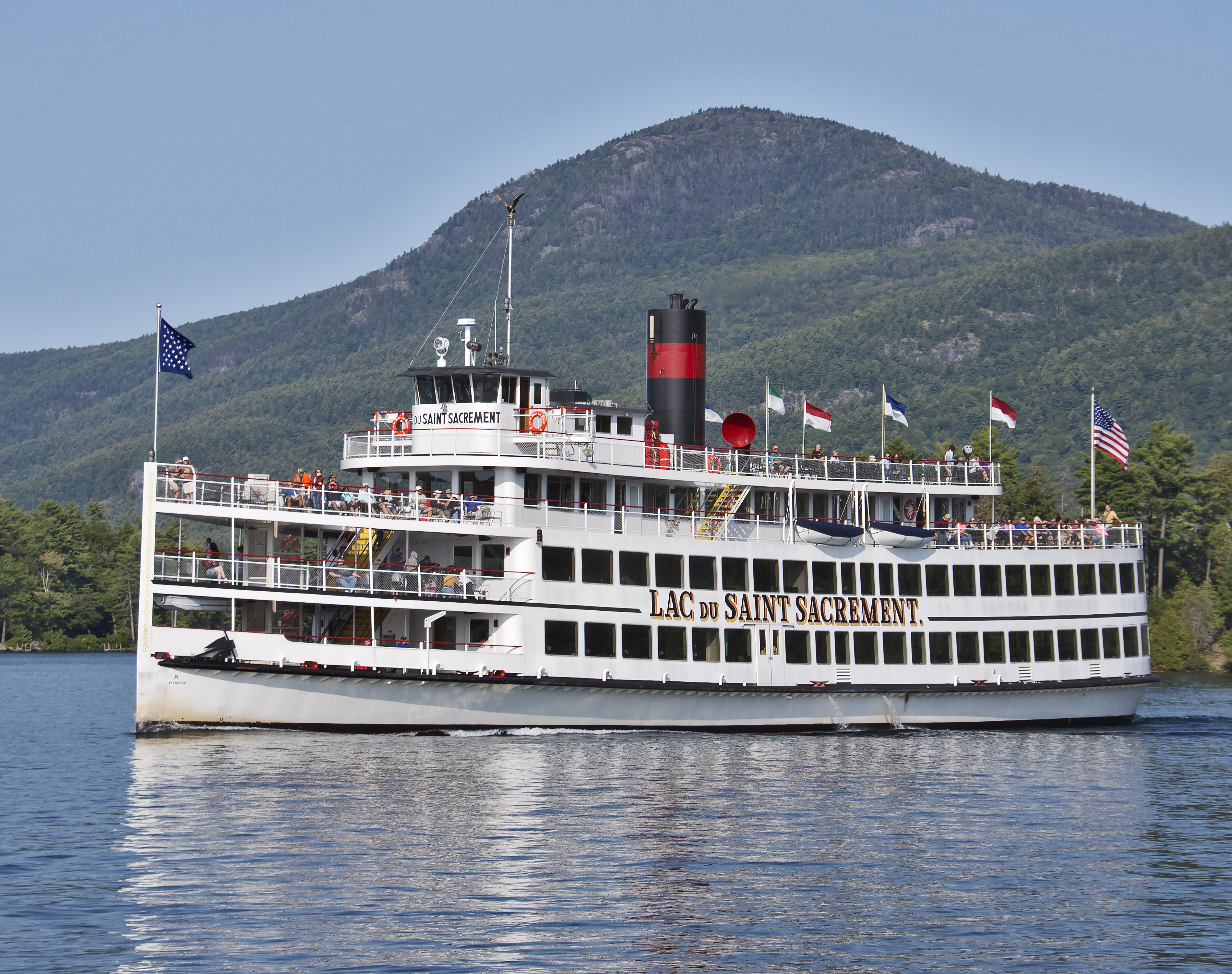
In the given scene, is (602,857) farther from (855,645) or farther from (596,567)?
(855,645)

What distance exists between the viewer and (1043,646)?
3897 centimetres

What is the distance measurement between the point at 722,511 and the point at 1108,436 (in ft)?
38.1

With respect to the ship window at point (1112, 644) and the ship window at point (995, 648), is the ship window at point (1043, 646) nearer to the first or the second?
the ship window at point (995, 648)

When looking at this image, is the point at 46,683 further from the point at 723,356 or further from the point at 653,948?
the point at 723,356

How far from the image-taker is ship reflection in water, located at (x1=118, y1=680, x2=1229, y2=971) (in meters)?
17.3

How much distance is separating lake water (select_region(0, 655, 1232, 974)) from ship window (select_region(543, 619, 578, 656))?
1.70 m

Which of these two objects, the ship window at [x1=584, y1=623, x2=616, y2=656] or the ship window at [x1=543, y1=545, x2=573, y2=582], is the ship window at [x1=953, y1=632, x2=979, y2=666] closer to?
the ship window at [x1=584, y1=623, x2=616, y2=656]

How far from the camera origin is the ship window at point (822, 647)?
36.2 metres

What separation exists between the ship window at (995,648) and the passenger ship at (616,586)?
0.06 m

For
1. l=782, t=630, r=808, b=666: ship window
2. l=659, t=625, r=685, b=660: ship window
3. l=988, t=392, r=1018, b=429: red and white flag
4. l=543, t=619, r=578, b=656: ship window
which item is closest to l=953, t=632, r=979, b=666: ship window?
l=782, t=630, r=808, b=666: ship window

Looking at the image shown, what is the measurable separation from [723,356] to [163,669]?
165 m

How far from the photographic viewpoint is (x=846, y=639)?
36500 mm

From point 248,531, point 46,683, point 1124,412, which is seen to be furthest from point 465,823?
point 1124,412

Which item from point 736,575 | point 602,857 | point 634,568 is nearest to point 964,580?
point 736,575
